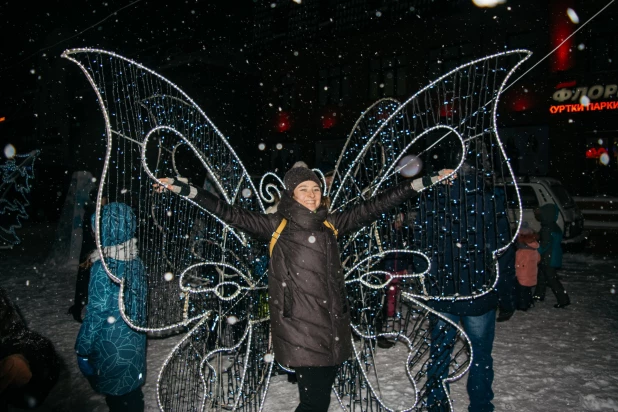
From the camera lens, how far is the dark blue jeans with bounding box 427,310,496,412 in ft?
10.2

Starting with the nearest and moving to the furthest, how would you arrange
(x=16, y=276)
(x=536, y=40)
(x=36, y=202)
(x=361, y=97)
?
(x=16, y=276) < (x=536, y=40) < (x=361, y=97) < (x=36, y=202)

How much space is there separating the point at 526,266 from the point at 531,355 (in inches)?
66.1

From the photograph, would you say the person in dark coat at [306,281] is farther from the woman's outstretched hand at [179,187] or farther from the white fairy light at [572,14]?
the white fairy light at [572,14]

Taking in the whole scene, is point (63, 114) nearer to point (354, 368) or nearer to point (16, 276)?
point (16, 276)

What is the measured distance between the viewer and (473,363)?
125 inches

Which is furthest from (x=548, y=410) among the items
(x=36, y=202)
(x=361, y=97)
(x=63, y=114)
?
(x=63, y=114)

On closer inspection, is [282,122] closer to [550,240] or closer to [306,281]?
[550,240]

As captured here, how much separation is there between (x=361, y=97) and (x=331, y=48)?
314cm

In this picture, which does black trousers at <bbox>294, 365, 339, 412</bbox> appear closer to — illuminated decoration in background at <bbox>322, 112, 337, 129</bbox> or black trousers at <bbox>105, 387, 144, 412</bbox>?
black trousers at <bbox>105, 387, 144, 412</bbox>

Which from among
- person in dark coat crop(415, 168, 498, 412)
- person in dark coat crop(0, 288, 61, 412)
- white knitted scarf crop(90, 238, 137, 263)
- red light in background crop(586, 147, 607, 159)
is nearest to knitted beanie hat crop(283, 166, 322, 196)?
person in dark coat crop(415, 168, 498, 412)

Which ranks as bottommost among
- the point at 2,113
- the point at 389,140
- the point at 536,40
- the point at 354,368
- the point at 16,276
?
the point at 16,276

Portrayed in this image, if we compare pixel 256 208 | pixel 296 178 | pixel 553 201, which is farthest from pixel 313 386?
pixel 553 201

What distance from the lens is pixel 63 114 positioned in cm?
2659

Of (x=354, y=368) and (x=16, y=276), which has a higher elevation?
(x=354, y=368)
